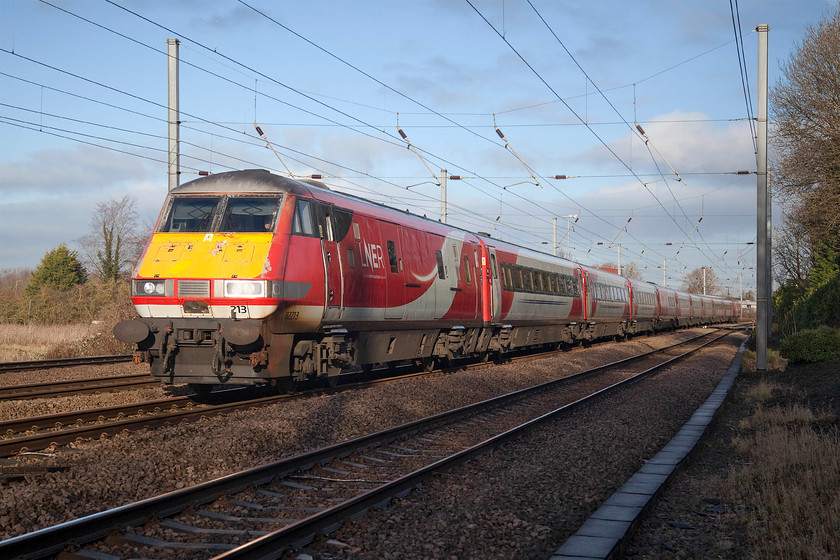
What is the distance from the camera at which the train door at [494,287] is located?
20.7m

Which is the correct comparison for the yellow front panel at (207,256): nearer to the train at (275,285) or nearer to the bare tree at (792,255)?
the train at (275,285)

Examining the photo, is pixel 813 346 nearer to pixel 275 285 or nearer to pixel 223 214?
pixel 275 285

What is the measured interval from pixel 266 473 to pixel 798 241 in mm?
39436

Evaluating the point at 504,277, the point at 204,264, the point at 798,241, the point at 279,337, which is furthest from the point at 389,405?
the point at 798,241

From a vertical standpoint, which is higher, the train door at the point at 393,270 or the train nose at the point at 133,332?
the train door at the point at 393,270

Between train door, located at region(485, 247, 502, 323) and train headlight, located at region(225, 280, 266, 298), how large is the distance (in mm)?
10248

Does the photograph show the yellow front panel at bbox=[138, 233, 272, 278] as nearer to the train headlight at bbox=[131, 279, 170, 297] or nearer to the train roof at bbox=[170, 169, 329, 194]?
the train headlight at bbox=[131, 279, 170, 297]

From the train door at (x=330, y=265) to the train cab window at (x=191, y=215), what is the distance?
1.70 metres

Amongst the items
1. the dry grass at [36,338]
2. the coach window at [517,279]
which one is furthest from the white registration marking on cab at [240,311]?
the dry grass at [36,338]

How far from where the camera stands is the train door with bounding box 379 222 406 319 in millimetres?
14727

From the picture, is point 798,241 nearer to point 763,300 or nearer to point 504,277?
point 763,300

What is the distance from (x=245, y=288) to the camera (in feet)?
36.9

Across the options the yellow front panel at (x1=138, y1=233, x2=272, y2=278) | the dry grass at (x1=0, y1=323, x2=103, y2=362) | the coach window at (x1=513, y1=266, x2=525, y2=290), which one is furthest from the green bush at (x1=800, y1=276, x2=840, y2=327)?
the dry grass at (x1=0, y1=323, x2=103, y2=362)

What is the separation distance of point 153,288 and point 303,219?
8.14ft
